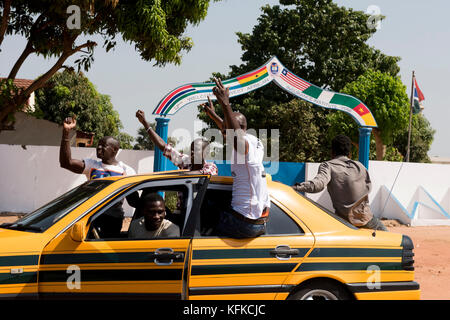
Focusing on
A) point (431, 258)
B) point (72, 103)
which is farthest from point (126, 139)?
point (431, 258)

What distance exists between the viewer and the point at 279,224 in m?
4.25

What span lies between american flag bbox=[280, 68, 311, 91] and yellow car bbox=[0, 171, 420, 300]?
1058 cm

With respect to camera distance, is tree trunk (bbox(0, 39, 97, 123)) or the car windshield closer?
the car windshield

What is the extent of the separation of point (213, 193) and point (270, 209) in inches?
18.9

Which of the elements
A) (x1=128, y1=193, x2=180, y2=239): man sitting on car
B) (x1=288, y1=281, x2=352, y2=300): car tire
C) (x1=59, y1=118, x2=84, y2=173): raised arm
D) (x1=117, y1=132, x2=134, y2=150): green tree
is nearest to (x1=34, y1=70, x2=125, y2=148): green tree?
(x1=117, y1=132, x2=134, y2=150): green tree

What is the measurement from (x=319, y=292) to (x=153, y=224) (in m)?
1.41

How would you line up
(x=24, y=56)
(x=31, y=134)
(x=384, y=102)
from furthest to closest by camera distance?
1. (x=384, y=102)
2. (x=31, y=134)
3. (x=24, y=56)

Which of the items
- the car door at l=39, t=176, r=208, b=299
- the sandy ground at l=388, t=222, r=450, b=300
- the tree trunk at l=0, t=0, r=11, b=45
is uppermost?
the tree trunk at l=0, t=0, r=11, b=45

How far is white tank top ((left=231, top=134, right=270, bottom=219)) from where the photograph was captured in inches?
160

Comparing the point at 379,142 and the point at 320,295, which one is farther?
the point at 379,142

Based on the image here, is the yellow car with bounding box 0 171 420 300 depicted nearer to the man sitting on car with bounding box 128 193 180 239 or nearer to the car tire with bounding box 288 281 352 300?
the car tire with bounding box 288 281 352 300

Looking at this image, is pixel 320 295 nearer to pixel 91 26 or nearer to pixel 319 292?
pixel 319 292
